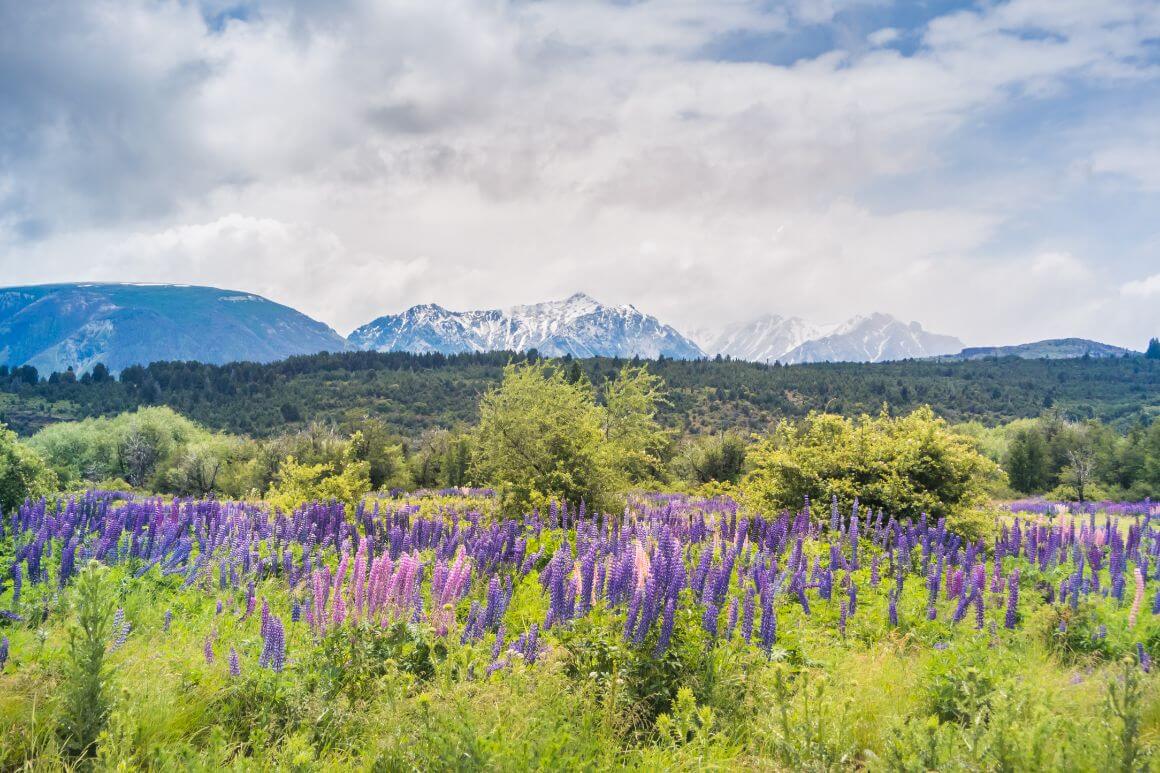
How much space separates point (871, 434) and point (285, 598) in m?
12.2

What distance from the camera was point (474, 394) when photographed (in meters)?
156

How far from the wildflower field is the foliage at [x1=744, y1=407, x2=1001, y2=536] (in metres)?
4.02

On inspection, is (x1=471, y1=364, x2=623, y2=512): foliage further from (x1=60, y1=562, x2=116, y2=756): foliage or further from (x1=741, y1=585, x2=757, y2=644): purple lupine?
(x1=60, y1=562, x2=116, y2=756): foliage

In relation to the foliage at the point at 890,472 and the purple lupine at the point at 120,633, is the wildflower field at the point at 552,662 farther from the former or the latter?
the foliage at the point at 890,472

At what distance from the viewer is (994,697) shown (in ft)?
12.7

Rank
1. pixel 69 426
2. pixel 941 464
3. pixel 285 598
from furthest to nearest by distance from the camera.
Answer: pixel 69 426
pixel 941 464
pixel 285 598

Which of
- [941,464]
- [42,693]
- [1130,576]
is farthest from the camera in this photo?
[941,464]

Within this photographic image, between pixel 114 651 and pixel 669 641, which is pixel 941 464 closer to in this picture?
pixel 669 641

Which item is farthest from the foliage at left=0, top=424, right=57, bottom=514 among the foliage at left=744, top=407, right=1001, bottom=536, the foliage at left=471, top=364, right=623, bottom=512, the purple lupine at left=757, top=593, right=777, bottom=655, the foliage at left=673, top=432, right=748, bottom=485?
the foliage at left=673, top=432, right=748, bottom=485

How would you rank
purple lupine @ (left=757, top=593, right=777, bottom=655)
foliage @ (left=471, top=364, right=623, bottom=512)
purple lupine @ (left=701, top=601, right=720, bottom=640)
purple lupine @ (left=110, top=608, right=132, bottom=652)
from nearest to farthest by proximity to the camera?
purple lupine @ (left=110, top=608, right=132, bottom=652)
purple lupine @ (left=701, top=601, right=720, bottom=640)
purple lupine @ (left=757, top=593, right=777, bottom=655)
foliage @ (left=471, top=364, right=623, bottom=512)

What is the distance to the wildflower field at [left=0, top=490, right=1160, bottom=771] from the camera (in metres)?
3.74

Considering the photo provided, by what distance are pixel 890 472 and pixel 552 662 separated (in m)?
10.3

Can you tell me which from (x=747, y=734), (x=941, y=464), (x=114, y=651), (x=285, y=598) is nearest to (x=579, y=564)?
(x=747, y=734)

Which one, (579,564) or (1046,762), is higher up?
(579,564)
